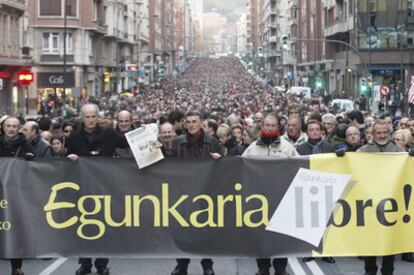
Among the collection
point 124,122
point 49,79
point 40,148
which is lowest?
point 40,148

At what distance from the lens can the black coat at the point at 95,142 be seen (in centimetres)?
991

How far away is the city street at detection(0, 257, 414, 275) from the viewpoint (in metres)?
Answer: 10.3

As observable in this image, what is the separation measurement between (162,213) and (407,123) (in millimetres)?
8063

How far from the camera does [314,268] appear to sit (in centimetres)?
1062

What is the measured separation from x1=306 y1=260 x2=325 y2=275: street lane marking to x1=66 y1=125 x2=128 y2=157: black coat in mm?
2645

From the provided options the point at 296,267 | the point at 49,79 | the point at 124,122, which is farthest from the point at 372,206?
the point at 49,79

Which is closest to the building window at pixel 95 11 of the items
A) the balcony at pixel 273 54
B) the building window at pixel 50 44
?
the building window at pixel 50 44

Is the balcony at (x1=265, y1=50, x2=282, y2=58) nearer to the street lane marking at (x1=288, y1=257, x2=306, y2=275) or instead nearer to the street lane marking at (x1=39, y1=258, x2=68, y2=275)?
the street lane marking at (x1=288, y1=257, x2=306, y2=275)

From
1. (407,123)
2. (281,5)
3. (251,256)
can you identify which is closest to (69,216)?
A: (251,256)

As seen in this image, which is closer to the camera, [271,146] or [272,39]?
[271,146]

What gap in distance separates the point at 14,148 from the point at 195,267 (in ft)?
8.20

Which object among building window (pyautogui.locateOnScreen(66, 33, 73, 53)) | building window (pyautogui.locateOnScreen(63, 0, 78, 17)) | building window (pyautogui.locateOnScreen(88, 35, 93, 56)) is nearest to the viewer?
building window (pyautogui.locateOnScreen(66, 33, 73, 53))

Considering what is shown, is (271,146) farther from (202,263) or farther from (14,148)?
(14,148)

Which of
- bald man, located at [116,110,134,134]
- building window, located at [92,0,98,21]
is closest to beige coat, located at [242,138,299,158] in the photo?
bald man, located at [116,110,134,134]
